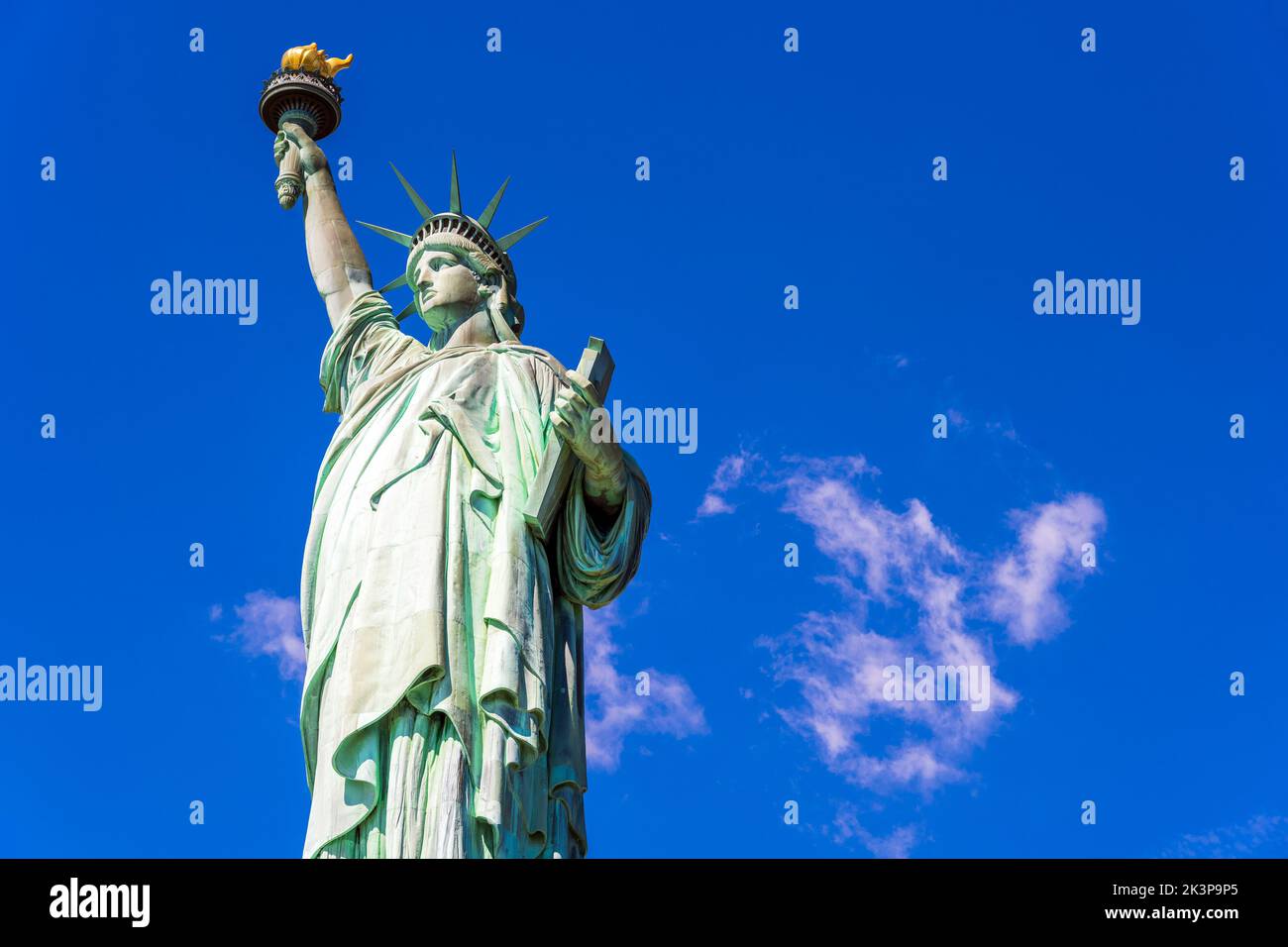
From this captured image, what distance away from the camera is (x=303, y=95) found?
83.0ft

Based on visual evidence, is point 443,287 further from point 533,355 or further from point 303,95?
point 303,95

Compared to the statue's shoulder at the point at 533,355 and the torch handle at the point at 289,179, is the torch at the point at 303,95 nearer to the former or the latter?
the torch handle at the point at 289,179

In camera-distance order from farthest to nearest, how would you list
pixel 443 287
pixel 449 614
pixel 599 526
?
pixel 443 287
pixel 599 526
pixel 449 614

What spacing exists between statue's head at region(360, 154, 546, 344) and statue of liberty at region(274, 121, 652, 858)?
0.02 meters

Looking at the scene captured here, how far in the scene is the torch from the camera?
83.0 feet

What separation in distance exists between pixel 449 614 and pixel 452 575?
16.5 inches

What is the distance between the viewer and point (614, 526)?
21422 millimetres

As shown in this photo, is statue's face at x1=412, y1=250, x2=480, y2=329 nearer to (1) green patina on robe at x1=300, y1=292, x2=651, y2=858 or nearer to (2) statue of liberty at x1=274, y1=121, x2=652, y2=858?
(2) statue of liberty at x1=274, y1=121, x2=652, y2=858

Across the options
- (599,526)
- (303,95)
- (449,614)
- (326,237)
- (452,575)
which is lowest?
(449,614)

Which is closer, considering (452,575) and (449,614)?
(449,614)

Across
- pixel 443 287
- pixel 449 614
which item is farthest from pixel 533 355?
pixel 449 614

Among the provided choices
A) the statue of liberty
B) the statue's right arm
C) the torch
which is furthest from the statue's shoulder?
the torch
